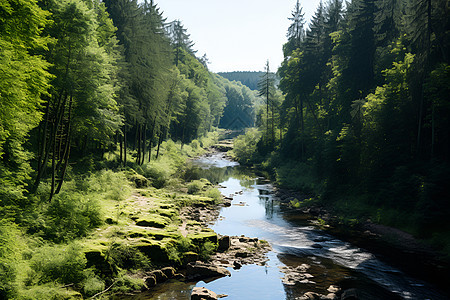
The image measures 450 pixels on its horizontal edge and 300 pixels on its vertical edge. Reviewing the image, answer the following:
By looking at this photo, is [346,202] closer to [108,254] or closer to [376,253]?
[376,253]

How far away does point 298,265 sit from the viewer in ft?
51.1

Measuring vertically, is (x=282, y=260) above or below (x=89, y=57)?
below

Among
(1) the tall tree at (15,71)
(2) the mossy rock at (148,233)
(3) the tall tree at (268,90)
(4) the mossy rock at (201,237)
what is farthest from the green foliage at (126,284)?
(3) the tall tree at (268,90)

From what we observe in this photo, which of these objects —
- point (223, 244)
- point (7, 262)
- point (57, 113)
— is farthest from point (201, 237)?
point (57, 113)

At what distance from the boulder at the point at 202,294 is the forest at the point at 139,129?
94.6 inches

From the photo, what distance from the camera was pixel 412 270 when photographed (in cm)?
1475

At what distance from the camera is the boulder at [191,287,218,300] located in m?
11.4

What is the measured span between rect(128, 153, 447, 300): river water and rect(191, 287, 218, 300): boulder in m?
0.46

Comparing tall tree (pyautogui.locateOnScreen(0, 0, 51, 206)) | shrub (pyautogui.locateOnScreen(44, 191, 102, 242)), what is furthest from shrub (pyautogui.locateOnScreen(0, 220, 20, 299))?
shrub (pyautogui.locateOnScreen(44, 191, 102, 242))

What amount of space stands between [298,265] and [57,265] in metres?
10.9

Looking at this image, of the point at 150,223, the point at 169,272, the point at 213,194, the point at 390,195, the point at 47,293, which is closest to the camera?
the point at 47,293

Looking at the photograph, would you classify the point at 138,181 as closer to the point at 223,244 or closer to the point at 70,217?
the point at 223,244

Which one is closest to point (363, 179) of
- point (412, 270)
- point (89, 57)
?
point (412, 270)

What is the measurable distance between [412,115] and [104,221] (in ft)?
69.8
